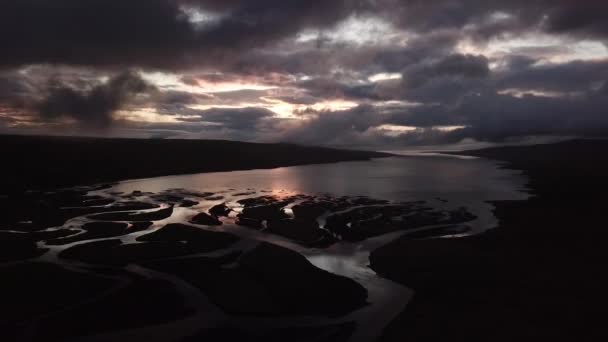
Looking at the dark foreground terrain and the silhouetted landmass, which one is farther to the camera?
the silhouetted landmass

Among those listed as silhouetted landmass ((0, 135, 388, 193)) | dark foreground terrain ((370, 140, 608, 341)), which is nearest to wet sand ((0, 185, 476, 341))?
dark foreground terrain ((370, 140, 608, 341))

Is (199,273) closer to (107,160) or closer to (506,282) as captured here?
(506,282)

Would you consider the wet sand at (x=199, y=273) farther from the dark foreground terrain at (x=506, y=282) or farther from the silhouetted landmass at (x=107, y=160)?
the silhouetted landmass at (x=107, y=160)


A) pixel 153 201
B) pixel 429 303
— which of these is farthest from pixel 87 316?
pixel 153 201

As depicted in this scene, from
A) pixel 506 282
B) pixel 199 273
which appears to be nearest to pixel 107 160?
pixel 199 273

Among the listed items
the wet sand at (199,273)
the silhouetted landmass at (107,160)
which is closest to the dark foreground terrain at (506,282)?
the wet sand at (199,273)

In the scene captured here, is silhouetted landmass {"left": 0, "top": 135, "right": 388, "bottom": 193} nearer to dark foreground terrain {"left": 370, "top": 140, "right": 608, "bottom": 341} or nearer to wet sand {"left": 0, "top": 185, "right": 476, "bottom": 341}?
wet sand {"left": 0, "top": 185, "right": 476, "bottom": 341}
